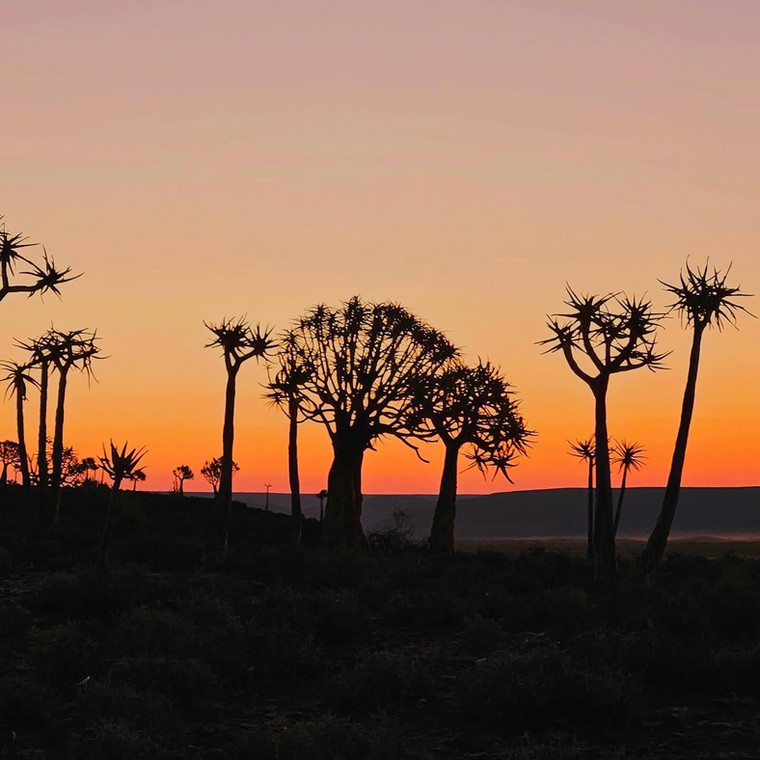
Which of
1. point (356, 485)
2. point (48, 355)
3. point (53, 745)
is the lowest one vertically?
point (53, 745)

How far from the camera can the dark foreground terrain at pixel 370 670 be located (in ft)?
43.4

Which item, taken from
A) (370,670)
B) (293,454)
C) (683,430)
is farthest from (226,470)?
(370,670)

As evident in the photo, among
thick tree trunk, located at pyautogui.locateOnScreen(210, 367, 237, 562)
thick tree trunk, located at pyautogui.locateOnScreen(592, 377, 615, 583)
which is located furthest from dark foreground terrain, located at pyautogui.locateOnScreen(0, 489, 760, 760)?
thick tree trunk, located at pyautogui.locateOnScreen(210, 367, 237, 562)

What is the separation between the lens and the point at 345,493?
47.3 meters

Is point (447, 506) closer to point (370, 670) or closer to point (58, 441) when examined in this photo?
point (58, 441)

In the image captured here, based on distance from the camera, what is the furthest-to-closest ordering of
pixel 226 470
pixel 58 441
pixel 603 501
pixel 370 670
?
pixel 58 441 → pixel 226 470 → pixel 603 501 → pixel 370 670

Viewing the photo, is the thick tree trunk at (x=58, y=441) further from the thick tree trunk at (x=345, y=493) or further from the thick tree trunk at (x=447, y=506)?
the thick tree trunk at (x=447, y=506)

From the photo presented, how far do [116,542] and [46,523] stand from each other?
→ 5.20 metres

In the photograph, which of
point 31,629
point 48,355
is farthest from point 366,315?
point 31,629

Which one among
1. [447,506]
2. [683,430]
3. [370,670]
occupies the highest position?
[683,430]

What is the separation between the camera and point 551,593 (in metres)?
25.1

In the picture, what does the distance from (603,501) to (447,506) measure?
1827 cm

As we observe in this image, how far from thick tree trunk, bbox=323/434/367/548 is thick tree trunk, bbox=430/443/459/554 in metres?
3.42

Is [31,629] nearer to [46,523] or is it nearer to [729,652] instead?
[729,652]
